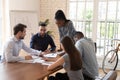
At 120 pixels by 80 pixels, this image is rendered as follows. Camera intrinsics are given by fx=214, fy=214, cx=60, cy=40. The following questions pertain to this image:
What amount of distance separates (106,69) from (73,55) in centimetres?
383

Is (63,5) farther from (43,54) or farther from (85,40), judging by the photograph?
(85,40)

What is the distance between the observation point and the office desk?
7.75 feet

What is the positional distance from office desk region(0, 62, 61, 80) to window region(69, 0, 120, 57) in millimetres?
3391

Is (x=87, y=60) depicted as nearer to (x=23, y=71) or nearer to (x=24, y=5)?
(x=23, y=71)

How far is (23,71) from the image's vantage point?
2.62m

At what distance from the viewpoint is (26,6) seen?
19.8 feet

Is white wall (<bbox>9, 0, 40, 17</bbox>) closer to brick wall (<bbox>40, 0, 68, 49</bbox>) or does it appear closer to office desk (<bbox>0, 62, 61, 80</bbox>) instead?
brick wall (<bbox>40, 0, 68, 49</bbox>)

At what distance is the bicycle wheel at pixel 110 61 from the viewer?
5.57 m

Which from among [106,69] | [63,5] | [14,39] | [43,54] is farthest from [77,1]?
[14,39]

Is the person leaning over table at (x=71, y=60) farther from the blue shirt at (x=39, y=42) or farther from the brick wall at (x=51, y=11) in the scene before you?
the brick wall at (x=51, y=11)

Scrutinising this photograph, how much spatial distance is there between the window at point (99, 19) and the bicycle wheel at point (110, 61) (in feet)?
0.95

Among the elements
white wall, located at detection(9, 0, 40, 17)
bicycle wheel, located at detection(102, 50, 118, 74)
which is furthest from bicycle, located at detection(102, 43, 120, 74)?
white wall, located at detection(9, 0, 40, 17)

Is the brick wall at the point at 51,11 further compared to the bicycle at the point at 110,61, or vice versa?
the brick wall at the point at 51,11

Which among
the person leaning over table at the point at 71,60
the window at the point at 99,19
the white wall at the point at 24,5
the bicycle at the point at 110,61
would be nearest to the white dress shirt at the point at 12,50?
the person leaning over table at the point at 71,60
